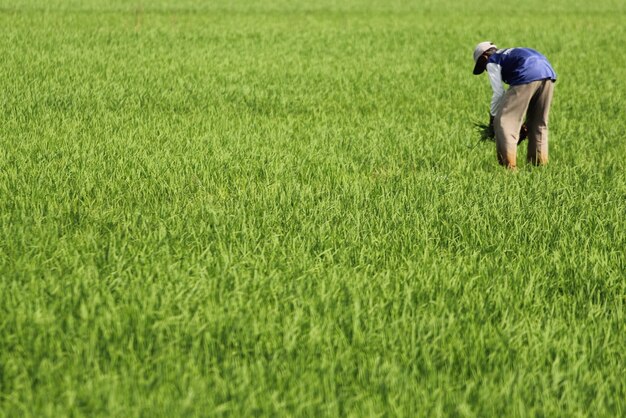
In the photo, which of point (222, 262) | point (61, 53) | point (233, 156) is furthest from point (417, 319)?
point (61, 53)

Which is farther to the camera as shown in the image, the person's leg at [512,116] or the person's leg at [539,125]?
the person's leg at [539,125]

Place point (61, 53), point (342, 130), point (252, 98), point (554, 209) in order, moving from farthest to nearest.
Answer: point (61, 53) → point (252, 98) → point (342, 130) → point (554, 209)

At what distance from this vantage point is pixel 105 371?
2861 mm

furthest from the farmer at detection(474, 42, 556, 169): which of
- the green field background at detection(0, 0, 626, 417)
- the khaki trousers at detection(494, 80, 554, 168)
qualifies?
the green field background at detection(0, 0, 626, 417)

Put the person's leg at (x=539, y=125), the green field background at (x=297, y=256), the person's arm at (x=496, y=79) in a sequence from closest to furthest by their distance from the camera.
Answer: the green field background at (x=297, y=256) → the person's arm at (x=496, y=79) → the person's leg at (x=539, y=125)

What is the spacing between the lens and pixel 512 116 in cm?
659

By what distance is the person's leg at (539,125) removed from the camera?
6.77 m

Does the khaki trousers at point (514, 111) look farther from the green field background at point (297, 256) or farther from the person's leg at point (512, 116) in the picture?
the green field background at point (297, 256)

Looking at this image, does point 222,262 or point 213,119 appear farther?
point 213,119

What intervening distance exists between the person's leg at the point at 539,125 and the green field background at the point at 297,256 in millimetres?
221

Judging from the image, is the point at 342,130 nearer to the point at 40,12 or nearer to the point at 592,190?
the point at 592,190

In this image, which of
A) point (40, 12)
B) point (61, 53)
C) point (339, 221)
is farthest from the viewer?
point (40, 12)

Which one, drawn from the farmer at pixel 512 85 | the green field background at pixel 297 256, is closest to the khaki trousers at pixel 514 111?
the farmer at pixel 512 85

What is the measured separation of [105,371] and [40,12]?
16.9m
